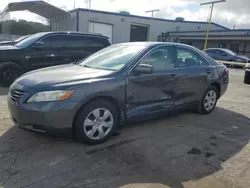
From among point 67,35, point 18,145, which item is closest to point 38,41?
point 67,35

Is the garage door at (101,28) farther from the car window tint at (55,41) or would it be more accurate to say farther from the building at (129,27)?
the car window tint at (55,41)

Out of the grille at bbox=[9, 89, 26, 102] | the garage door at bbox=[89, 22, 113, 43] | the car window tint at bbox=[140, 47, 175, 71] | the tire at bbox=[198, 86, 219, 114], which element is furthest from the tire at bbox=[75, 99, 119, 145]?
the garage door at bbox=[89, 22, 113, 43]

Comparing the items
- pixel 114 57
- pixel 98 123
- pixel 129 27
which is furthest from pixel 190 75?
pixel 129 27

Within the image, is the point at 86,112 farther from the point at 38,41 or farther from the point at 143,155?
the point at 38,41

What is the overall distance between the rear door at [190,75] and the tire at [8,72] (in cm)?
503

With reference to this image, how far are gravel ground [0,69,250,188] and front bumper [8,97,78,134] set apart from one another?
36 cm

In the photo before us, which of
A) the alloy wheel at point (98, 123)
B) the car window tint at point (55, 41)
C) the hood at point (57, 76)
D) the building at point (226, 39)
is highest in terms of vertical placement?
the building at point (226, 39)

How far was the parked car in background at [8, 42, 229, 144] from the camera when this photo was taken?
3.15 m

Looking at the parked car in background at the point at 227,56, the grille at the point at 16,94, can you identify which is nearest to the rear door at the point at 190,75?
the grille at the point at 16,94

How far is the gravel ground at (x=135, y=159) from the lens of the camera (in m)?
2.70

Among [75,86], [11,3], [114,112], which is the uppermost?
[11,3]

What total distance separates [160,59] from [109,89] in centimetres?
133

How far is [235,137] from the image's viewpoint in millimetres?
4211

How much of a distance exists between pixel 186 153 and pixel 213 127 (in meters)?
1.47
